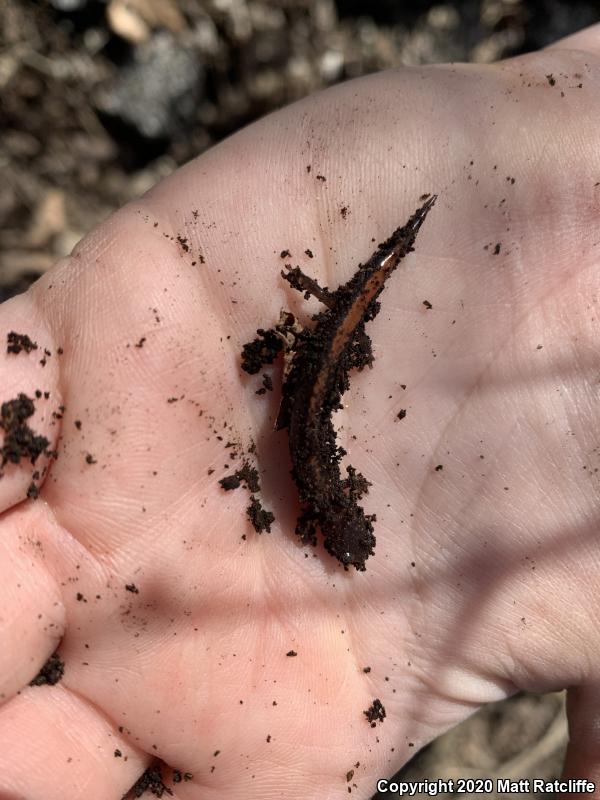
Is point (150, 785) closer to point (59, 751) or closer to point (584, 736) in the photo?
point (59, 751)

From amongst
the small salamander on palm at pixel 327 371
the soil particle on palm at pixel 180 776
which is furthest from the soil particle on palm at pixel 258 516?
the soil particle on palm at pixel 180 776

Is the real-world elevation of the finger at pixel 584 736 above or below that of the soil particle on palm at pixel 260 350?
below

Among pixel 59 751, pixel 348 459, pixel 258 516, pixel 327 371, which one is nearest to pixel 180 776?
pixel 59 751

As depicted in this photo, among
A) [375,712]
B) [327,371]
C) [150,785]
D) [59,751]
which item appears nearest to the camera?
[59,751]

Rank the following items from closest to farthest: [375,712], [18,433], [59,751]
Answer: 1. [18,433]
2. [59,751]
3. [375,712]

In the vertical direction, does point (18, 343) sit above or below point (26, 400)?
above

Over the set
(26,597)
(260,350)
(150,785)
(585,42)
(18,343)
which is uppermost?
(585,42)

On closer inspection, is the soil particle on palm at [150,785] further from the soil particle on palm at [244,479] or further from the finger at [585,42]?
the finger at [585,42]
